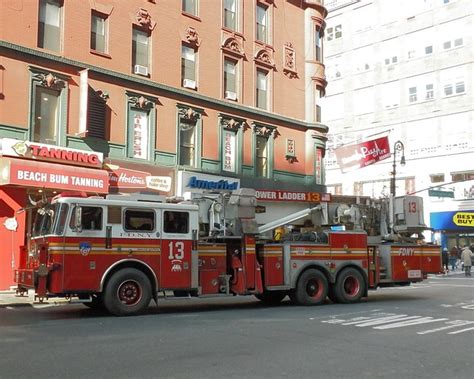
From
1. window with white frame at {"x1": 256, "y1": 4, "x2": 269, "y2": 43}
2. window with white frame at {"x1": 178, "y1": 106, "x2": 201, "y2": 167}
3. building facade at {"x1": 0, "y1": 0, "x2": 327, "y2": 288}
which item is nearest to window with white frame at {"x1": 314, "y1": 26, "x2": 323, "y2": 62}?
building facade at {"x1": 0, "y1": 0, "x2": 327, "y2": 288}

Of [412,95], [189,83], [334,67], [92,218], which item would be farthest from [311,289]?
[334,67]

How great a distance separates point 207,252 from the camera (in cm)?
1348

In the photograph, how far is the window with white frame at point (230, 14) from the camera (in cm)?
2566

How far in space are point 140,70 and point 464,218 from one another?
2867cm

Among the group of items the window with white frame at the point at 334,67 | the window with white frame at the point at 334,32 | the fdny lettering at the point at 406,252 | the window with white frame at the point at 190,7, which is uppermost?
the window with white frame at the point at 334,32

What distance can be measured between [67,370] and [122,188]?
45.6ft

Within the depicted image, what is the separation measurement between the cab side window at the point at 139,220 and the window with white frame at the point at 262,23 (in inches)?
645

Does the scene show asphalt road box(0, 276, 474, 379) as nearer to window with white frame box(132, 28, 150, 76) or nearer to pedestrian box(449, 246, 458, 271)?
window with white frame box(132, 28, 150, 76)

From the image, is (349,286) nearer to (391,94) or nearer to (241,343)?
(241,343)

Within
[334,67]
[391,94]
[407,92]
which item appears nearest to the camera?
[407,92]

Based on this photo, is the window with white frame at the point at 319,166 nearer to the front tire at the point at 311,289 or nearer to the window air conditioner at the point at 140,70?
the window air conditioner at the point at 140,70

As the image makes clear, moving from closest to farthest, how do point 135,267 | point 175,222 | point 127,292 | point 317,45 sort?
point 127,292 < point 135,267 < point 175,222 < point 317,45

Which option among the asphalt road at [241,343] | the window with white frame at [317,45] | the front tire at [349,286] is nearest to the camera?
the asphalt road at [241,343]

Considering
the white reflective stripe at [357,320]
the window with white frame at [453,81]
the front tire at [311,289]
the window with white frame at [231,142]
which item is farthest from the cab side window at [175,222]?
the window with white frame at [453,81]
